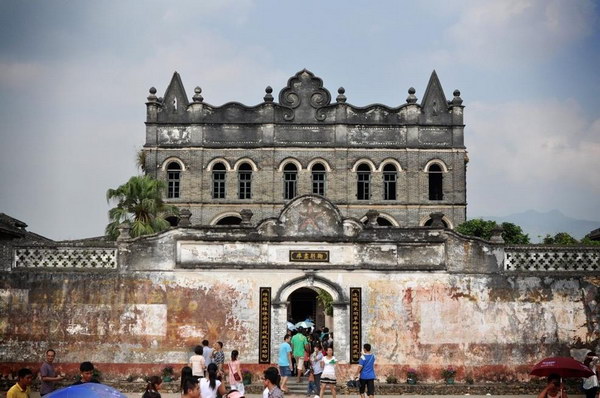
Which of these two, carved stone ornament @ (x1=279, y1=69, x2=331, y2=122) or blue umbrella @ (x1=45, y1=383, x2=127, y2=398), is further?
carved stone ornament @ (x1=279, y1=69, x2=331, y2=122)

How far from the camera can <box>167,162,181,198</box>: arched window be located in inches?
1677

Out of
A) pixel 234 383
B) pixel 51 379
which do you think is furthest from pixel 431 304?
pixel 51 379

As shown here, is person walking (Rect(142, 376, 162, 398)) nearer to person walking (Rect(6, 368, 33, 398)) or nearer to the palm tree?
person walking (Rect(6, 368, 33, 398))

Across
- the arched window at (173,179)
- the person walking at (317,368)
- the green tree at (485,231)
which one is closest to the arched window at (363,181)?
the green tree at (485,231)

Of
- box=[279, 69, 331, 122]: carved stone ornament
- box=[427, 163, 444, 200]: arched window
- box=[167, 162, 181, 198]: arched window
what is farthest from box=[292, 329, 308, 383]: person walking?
box=[427, 163, 444, 200]: arched window

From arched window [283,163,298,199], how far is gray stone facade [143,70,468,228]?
0.40 feet

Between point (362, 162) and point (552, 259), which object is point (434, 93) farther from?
point (552, 259)

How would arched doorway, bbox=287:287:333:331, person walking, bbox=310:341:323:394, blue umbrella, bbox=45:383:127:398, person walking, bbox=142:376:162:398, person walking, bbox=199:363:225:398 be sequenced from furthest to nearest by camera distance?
1. arched doorway, bbox=287:287:333:331
2. person walking, bbox=310:341:323:394
3. person walking, bbox=199:363:225:398
4. person walking, bbox=142:376:162:398
5. blue umbrella, bbox=45:383:127:398

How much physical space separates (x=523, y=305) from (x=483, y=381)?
2.08 meters

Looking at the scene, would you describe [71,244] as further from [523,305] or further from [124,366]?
[523,305]

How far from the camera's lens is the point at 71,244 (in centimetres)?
1983

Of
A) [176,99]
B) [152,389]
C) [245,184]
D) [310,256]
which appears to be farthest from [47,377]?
[176,99]

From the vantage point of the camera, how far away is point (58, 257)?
19.9 m

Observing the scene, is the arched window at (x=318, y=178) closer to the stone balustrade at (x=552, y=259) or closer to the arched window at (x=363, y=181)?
the arched window at (x=363, y=181)
